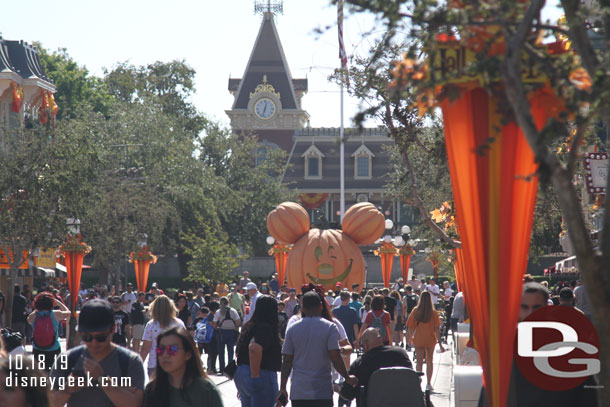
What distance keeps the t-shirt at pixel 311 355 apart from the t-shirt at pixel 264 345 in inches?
14.4

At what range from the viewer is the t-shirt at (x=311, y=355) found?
871cm

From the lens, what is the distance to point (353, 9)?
16.7 ft

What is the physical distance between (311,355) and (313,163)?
64.1 meters

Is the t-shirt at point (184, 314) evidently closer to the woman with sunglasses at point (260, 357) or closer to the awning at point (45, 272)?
the woman with sunglasses at point (260, 357)

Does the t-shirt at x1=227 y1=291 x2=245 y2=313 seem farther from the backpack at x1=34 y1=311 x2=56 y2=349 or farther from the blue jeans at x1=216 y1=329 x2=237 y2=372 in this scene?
the backpack at x1=34 y1=311 x2=56 y2=349

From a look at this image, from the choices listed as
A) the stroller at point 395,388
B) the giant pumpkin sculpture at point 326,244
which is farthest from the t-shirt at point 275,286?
the stroller at point 395,388

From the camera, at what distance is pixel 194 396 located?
5.41 metres

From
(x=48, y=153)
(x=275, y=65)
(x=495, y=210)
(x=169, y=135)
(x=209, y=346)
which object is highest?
(x=275, y=65)

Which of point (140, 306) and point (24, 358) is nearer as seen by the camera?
point (24, 358)

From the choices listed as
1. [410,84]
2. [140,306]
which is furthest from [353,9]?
[140,306]

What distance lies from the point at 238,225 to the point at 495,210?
173 feet

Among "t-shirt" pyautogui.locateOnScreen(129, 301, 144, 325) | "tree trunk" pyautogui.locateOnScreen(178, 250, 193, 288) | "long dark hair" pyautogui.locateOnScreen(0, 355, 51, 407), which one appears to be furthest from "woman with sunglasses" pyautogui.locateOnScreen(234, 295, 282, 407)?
"tree trunk" pyautogui.locateOnScreen(178, 250, 193, 288)

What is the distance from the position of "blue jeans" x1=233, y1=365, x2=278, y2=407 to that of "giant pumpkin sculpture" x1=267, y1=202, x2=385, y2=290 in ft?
64.9

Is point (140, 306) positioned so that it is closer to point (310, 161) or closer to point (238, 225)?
point (238, 225)
